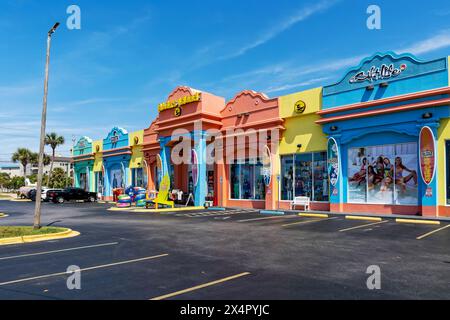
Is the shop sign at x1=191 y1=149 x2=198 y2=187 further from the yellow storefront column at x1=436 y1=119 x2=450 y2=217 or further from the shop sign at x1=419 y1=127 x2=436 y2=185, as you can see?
the yellow storefront column at x1=436 y1=119 x2=450 y2=217

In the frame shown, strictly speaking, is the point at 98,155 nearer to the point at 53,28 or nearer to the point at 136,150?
the point at 136,150

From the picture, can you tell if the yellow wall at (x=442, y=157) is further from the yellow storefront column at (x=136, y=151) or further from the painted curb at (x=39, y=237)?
the yellow storefront column at (x=136, y=151)

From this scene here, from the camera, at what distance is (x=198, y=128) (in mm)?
26047

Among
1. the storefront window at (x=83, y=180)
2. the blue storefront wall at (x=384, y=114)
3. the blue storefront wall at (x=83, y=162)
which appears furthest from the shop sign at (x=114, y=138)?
the blue storefront wall at (x=384, y=114)

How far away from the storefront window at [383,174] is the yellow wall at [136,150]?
22028 mm

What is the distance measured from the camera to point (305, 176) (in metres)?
21.8

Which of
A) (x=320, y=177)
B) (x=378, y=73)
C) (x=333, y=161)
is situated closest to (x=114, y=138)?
(x=320, y=177)

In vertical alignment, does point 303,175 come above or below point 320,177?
above

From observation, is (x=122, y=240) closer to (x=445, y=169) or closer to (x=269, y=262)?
(x=269, y=262)

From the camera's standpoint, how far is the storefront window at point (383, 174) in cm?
1739

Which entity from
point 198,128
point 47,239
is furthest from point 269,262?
point 198,128

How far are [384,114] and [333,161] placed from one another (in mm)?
3806

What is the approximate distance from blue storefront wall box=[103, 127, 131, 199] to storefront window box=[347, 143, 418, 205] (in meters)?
25.1

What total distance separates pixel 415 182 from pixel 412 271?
11472 mm
